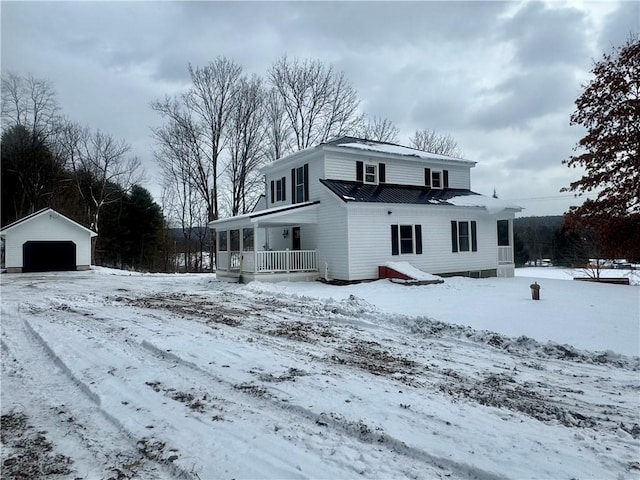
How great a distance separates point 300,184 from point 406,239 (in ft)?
18.7

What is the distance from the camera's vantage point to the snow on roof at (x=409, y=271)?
14945mm

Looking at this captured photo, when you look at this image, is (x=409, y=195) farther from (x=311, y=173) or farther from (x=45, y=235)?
(x=45, y=235)

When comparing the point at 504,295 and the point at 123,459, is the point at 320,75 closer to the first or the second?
the point at 504,295

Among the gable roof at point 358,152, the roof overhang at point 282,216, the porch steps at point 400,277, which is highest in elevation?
the gable roof at point 358,152

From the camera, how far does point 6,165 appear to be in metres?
33.1

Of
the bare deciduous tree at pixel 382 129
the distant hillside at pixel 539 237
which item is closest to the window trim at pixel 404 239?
the bare deciduous tree at pixel 382 129

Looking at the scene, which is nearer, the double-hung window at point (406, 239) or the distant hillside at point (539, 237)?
the double-hung window at point (406, 239)

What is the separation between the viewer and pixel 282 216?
16.2 metres

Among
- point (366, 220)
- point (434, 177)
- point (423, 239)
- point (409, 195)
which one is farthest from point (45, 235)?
point (434, 177)

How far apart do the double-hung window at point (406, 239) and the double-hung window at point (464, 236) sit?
2127 mm

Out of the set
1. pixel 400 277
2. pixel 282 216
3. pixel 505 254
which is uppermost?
pixel 282 216

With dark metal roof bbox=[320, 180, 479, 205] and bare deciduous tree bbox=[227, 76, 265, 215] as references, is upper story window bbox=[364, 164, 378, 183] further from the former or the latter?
bare deciduous tree bbox=[227, 76, 265, 215]

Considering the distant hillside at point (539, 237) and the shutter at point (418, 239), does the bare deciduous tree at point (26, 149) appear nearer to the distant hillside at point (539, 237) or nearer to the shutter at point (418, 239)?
the shutter at point (418, 239)

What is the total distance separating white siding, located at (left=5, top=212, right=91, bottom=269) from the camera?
80.0 feet
